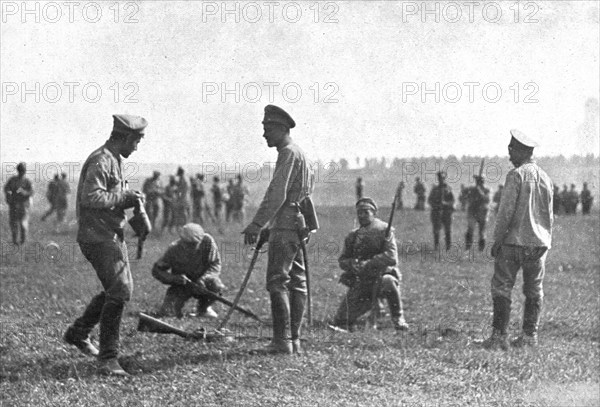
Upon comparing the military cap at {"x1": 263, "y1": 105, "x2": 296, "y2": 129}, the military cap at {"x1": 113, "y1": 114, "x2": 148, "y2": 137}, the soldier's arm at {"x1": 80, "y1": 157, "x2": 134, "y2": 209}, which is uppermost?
the military cap at {"x1": 263, "y1": 105, "x2": 296, "y2": 129}

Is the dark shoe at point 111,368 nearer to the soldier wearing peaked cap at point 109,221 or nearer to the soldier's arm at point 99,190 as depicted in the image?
the soldier wearing peaked cap at point 109,221

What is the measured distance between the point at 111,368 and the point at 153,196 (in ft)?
58.8

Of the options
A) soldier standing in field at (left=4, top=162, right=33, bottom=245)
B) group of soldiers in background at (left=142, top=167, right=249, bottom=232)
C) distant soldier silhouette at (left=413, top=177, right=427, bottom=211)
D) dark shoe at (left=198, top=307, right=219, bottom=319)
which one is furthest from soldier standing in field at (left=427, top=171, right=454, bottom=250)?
distant soldier silhouette at (left=413, top=177, right=427, bottom=211)

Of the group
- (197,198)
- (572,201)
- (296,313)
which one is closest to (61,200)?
(197,198)

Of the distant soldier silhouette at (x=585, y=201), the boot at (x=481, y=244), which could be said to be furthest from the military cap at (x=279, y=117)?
the distant soldier silhouette at (x=585, y=201)

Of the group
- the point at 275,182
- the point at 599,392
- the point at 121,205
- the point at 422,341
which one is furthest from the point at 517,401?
the point at 121,205

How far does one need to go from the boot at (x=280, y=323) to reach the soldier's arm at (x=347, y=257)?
106 inches

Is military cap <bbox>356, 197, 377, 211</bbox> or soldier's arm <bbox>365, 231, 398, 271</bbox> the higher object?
Answer: military cap <bbox>356, 197, 377, 211</bbox>

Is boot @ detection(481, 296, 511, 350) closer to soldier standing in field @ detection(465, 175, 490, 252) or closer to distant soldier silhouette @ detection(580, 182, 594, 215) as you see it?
soldier standing in field @ detection(465, 175, 490, 252)

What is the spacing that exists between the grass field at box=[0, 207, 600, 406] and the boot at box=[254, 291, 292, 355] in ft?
0.61

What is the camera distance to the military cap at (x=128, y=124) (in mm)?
6633

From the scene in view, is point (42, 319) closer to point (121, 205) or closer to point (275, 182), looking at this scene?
point (121, 205)

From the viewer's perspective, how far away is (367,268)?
9664 millimetres

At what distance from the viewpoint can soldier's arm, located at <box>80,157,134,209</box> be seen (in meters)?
6.35
